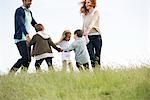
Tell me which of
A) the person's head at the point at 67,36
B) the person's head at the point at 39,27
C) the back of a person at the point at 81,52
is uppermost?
the person's head at the point at 39,27

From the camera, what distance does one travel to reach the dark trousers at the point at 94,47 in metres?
11.3

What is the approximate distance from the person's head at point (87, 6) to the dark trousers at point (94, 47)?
2.04ft

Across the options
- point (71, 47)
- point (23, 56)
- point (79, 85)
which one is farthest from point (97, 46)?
point (79, 85)

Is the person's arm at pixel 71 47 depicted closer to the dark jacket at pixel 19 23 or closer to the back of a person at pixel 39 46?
the back of a person at pixel 39 46

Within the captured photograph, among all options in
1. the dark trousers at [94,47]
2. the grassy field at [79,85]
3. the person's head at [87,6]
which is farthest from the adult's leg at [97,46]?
the grassy field at [79,85]

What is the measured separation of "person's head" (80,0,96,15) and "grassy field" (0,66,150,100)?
1906 mm

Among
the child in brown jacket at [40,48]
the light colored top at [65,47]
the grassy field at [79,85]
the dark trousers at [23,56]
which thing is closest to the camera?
the grassy field at [79,85]

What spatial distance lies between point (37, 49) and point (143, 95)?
312 cm

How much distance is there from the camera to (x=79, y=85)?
948 centimetres

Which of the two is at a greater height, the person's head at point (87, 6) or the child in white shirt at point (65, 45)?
the person's head at point (87, 6)

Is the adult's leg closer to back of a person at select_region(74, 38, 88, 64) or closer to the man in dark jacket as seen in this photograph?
back of a person at select_region(74, 38, 88, 64)

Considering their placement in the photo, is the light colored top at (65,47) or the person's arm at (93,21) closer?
the person's arm at (93,21)

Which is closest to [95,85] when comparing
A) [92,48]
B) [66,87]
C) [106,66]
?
[66,87]

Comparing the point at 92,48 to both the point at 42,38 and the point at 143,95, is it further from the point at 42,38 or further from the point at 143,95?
the point at 143,95
